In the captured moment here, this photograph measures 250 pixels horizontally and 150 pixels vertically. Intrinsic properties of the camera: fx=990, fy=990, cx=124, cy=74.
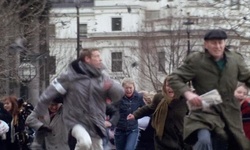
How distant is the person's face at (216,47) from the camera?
10.7 meters

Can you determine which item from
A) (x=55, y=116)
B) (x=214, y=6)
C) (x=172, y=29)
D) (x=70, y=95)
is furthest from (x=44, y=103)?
(x=172, y=29)

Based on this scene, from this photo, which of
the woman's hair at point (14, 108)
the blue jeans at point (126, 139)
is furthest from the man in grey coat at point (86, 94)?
the woman's hair at point (14, 108)

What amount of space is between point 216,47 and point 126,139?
8.64 meters

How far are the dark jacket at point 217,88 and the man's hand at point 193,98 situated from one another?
0.70 ft

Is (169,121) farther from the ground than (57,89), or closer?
closer

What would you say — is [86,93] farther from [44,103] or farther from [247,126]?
[247,126]

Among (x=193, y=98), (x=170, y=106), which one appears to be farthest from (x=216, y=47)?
(x=170, y=106)

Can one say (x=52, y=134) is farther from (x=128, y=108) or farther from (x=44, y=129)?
(x=128, y=108)

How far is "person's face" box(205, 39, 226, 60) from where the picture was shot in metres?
10.7

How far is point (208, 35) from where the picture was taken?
10.8m

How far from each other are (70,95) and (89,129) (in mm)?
496

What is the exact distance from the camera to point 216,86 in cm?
1081

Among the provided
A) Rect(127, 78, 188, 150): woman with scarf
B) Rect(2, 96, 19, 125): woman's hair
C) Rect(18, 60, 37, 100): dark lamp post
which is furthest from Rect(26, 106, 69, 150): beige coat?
Rect(18, 60, 37, 100): dark lamp post

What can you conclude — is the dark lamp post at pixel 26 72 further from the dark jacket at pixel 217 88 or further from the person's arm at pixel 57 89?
the dark jacket at pixel 217 88
